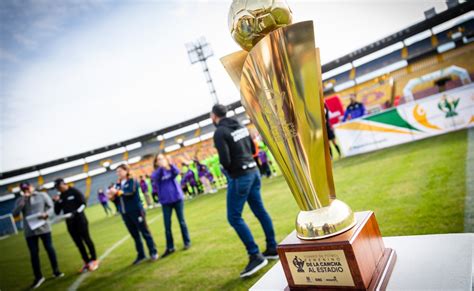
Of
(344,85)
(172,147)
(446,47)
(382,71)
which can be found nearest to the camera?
(446,47)

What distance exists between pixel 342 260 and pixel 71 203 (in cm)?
494

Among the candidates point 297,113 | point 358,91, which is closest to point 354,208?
point 297,113

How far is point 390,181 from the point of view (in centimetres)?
418

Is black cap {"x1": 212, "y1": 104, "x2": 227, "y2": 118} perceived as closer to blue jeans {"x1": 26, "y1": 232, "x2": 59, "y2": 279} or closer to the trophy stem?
the trophy stem

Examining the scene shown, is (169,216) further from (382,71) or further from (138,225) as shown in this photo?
(382,71)

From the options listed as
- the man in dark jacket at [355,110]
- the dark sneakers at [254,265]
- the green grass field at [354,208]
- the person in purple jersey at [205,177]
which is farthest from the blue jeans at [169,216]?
the person in purple jersey at [205,177]

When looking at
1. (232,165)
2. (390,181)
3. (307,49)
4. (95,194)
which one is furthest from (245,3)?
(95,194)

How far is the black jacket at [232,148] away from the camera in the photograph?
8.91 ft

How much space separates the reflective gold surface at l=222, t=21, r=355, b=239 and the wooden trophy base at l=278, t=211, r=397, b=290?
4 centimetres

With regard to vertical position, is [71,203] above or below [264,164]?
above

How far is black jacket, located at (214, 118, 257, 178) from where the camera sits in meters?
2.71

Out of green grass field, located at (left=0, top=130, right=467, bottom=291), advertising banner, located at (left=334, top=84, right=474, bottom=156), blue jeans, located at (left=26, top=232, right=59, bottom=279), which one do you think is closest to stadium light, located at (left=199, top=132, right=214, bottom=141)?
advertising banner, located at (left=334, top=84, right=474, bottom=156)

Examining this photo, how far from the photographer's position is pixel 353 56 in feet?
85.4

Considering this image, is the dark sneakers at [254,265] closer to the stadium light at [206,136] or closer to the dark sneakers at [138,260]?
the dark sneakers at [138,260]
